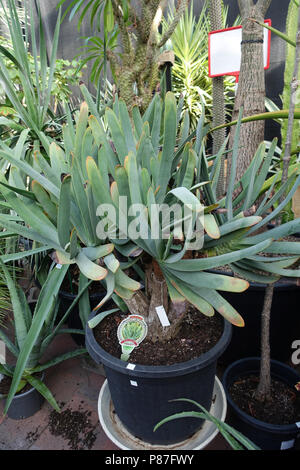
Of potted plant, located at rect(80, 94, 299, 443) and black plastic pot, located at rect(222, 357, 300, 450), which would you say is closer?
potted plant, located at rect(80, 94, 299, 443)

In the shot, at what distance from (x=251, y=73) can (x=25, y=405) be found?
1.22m

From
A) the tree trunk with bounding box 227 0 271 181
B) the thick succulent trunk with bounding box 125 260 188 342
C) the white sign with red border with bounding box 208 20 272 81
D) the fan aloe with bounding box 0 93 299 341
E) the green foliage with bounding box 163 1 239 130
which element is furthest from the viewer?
the green foliage with bounding box 163 1 239 130

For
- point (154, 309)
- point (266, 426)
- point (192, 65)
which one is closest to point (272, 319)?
point (266, 426)

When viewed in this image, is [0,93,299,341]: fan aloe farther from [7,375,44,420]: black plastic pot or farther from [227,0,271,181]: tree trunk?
[7,375,44,420]: black plastic pot

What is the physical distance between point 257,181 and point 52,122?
3.05 feet

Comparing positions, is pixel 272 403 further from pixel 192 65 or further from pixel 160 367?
pixel 192 65

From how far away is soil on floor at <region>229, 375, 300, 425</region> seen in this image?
826 millimetres

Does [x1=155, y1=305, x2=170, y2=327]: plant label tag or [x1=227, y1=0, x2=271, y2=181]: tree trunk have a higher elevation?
[x1=227, y1=0, x2=271, y2=181]: tree trunk

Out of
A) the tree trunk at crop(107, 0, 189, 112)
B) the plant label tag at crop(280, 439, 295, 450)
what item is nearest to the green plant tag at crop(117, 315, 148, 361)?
the plant label tag at crop(280, 439, 295, 450)

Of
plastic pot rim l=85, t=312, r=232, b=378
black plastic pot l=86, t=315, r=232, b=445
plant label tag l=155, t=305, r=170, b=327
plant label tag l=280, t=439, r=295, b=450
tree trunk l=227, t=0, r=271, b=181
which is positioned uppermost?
tree trunk l=227, t=0, r=271, b=181

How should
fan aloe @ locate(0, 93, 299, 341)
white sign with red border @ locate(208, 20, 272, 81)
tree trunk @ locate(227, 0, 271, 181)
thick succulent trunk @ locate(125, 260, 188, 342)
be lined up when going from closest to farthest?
fan aloe @ locate(0, 93, 299, 341) → thick succulent trunk @ locate(125, 260, 188, 342) → tree trunk @ locate(227, 0, 271, 181) → white sign with red border @ locate(208, 20, 272, 81)

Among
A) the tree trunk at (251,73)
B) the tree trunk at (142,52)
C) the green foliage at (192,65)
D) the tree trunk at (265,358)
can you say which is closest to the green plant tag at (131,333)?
the tree trunk at (265,358)
